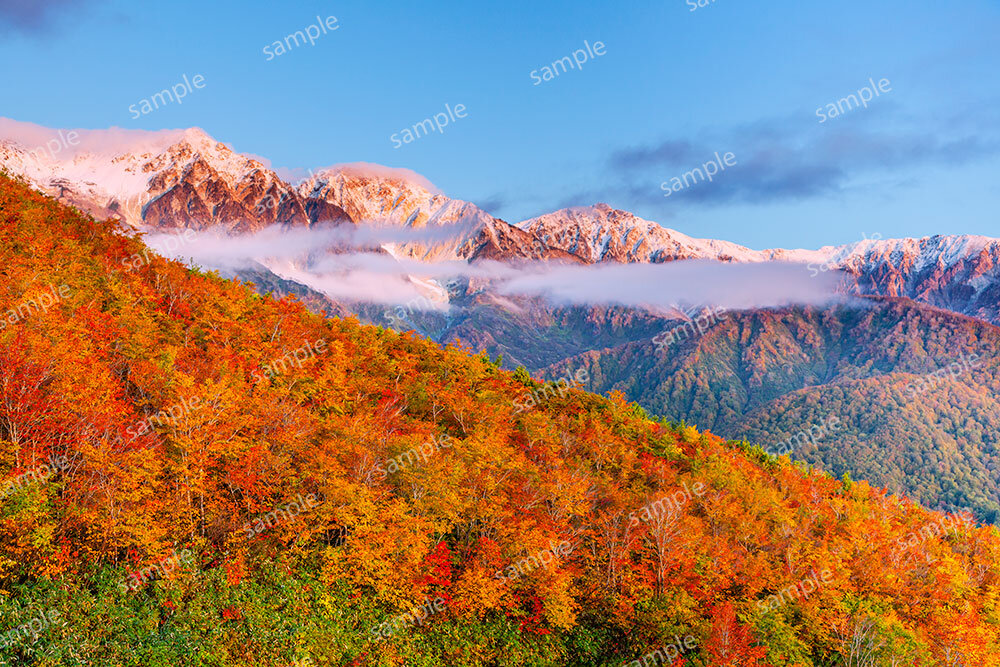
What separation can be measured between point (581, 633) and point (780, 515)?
35948 millimetres

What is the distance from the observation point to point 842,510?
10019 cm

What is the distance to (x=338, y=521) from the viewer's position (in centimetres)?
4916

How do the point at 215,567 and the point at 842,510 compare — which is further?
the point at 842,510

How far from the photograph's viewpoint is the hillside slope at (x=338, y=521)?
3994 centimetres

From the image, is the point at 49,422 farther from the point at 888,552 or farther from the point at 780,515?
the point at 888,552

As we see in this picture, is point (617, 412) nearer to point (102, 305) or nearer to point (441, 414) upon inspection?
point (441, 414)

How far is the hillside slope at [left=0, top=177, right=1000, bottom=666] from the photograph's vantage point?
39938mm

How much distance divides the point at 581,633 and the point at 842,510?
204ft

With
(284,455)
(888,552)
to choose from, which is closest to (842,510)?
(888,552)

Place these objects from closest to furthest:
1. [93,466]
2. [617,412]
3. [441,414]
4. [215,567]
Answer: [93,466] → [215,567] → [441,414] → [617,412]

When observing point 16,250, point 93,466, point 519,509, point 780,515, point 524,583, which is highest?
point 16,250

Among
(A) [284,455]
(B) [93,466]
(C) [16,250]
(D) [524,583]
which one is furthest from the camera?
(C) [16,250]

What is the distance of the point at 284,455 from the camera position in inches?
2016

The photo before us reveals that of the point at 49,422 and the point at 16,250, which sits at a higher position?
the point at 16,250
